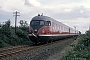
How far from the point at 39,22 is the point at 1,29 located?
243 inches

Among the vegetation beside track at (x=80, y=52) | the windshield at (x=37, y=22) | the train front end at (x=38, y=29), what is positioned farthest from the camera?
the windshield at (x=37, y=22)

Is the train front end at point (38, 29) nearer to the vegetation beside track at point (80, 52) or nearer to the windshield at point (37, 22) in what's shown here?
the windshield at point (37, 22)

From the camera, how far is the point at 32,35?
23.7 m

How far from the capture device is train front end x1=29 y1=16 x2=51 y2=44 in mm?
23844

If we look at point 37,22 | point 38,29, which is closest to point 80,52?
point 38,29

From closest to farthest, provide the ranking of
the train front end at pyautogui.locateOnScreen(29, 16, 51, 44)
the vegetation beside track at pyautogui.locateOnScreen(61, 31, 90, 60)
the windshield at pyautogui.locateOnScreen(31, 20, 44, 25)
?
1. the vegetation beside track at pyautogui.locateOnScreen(61, 31, 90, 60)
2. the train front end at pyautogui.locateOnScreen(29, 16, 51, 44)
3. the windshield at pyautogui.locateOnScreen(31, 20, 44, 25)

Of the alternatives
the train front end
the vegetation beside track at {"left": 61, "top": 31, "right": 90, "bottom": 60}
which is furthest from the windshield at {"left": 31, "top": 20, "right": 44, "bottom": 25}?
the vegetation beside track at {"left": 61, "top": 31, "right": 90, "bottom": 60}

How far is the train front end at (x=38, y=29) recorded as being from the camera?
78.2ft

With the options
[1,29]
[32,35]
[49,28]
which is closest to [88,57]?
[32,35]

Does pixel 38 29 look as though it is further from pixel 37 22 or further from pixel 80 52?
pixel 80 52

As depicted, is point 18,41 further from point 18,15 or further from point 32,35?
point 18,15

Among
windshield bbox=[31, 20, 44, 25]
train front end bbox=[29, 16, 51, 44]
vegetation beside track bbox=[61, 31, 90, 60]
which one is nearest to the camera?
vegetation beside track bbox=[61, 31, 90, 60]

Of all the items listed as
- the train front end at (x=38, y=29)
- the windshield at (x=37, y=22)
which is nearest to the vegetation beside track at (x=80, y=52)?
the train front end at (x=38, y=29)

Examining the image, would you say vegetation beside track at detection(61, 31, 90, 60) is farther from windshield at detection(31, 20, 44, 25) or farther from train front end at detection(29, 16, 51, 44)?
windshield at detection(31, 20, 44, 25)
